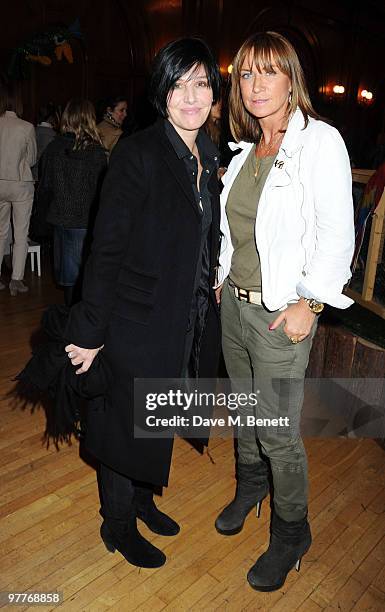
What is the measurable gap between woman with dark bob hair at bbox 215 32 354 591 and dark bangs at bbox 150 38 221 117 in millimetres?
142

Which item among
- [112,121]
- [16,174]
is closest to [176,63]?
[16,174]

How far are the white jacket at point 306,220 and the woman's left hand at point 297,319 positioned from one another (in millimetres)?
35

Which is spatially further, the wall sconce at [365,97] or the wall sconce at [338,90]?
the wall sconce at [365,97]

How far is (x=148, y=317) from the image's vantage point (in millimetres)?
Answer: 1533

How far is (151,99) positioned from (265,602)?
165cm

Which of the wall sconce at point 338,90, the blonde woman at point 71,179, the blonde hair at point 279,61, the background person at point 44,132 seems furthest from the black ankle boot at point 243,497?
the wall sconce at point 338,90

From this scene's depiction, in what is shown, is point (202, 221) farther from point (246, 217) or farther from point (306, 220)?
point (306, 220)

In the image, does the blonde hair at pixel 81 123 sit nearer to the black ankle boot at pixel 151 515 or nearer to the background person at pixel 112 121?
the background person at pixel 112 121

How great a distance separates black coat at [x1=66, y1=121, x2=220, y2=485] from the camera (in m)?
A: 1.42

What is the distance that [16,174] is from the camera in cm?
462

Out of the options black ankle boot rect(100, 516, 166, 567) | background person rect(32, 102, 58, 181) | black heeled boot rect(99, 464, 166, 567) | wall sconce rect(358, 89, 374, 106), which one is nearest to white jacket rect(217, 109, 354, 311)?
black heeled boot rect(99, 464, 166, 567)

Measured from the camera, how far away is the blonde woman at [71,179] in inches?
144

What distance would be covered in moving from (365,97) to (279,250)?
41.6ft

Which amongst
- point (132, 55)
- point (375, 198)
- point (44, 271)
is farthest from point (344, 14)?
point (375, 198)
